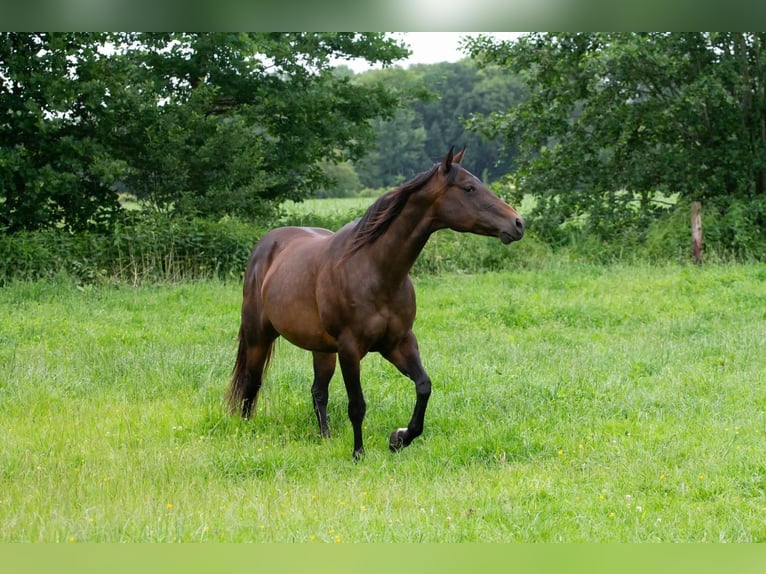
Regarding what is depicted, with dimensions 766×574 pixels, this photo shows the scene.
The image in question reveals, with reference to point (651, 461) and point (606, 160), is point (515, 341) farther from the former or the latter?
point (606, 160)

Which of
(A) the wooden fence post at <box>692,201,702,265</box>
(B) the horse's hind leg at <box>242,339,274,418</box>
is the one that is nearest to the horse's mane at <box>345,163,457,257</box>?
(B) the horse's hind leg at <box>242,339,274,418</box>

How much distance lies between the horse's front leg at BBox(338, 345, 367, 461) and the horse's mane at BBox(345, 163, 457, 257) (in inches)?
27.3

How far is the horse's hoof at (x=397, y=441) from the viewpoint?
5.62 m

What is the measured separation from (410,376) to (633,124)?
12675mm

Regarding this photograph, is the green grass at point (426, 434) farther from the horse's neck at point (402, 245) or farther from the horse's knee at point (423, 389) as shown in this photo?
the horse's neck at point (402, 245)

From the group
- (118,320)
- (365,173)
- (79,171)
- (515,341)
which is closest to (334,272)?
(515,341)

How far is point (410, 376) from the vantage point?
5.61m

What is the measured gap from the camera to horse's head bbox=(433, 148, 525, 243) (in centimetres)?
507

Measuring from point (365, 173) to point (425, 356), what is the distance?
29.4 metres

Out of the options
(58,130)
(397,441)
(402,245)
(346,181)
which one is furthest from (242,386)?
(346,181)

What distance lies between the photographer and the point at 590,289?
11859 mm

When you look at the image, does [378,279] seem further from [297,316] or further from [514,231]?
[514,231]

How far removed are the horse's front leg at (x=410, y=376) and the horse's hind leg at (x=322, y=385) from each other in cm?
71

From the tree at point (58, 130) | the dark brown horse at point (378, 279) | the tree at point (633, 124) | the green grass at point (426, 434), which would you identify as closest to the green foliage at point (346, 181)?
the tree at point (633, 124)
